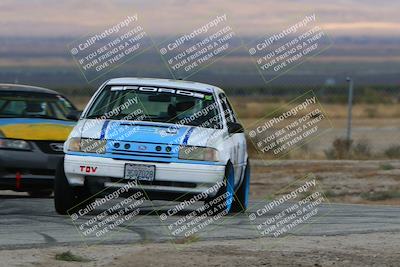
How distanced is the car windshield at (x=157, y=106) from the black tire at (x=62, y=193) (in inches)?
36.7

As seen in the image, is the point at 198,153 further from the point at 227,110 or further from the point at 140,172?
the point at 227,110

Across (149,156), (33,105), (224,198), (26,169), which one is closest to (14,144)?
(26,169)

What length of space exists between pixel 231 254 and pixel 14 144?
5454 mm

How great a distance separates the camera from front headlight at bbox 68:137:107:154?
13.1m

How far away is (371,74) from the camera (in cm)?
19500

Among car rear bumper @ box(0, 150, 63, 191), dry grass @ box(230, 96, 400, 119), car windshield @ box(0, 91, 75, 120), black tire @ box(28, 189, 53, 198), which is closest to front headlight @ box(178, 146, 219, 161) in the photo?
car rear bumper @ box(0, 150, 63, 191)

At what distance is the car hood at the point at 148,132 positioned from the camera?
13203 mm

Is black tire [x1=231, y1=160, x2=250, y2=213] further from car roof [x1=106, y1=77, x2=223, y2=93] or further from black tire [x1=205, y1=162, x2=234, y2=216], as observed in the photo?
car roof [x1=106, y1=77, x2=223, y2=93]

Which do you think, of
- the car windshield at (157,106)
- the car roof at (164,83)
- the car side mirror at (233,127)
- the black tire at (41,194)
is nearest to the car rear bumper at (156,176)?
the car windshield at (157,106)

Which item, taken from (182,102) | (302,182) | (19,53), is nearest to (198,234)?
(182,102)

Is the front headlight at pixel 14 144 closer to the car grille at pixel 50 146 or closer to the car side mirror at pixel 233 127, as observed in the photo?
the car grille at pixel 50 146

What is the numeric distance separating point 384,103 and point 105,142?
6391 centimetres

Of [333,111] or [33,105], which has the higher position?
[33,105]

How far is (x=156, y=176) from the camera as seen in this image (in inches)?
514
